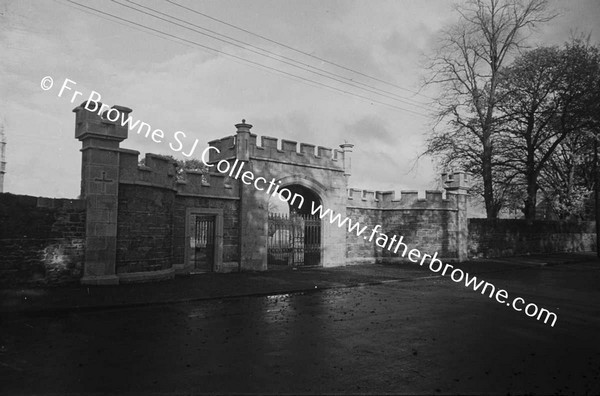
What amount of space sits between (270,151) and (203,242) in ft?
15.3

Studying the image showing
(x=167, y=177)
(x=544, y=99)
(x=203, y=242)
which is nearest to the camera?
(x=167, y=177)

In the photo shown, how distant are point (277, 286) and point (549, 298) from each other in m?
7.43

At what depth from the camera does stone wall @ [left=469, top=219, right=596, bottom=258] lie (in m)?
26.6

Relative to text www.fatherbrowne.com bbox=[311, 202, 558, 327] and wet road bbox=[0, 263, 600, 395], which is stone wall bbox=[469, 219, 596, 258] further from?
wet road bbox=[0, 263, 600, 395]

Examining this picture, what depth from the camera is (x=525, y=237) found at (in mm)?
30016

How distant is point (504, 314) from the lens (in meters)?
9.49

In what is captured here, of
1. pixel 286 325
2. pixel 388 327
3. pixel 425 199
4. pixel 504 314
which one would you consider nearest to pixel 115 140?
pixel 286 325

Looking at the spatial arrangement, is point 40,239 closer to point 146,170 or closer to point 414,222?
point 146,170

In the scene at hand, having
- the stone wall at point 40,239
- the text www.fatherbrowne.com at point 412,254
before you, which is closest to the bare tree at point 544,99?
the text www.fatherbrowne.com at point 412,254

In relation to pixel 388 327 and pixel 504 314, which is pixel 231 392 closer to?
pixel 388 327

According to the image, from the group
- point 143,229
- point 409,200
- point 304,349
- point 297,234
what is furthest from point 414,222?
point 304,349

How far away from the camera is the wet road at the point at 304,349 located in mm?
4922

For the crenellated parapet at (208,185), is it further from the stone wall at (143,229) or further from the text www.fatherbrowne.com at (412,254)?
the text www.fatherbrowne.com at (412,254)

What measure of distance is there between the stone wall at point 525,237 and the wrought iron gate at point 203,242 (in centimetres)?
1571
